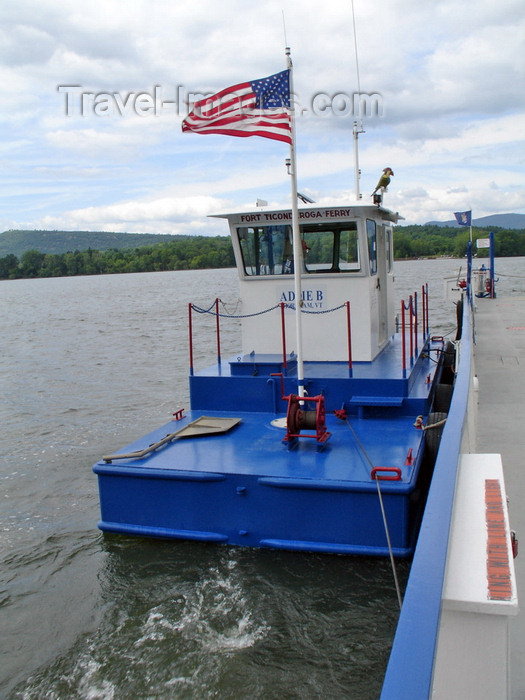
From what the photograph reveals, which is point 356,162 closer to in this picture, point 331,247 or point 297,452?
point 331,247

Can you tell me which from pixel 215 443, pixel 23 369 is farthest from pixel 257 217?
pixel 23 369

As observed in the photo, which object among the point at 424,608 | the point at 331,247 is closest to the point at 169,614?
the point at 424,608

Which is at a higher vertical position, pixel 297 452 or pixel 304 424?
pixel 304 424

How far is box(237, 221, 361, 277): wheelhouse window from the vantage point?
26.2 ft

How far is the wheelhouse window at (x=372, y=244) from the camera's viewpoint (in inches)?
319

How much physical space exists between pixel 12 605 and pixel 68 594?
1.70 feet

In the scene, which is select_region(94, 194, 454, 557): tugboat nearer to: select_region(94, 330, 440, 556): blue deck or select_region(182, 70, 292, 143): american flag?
select_region(94, 330, 440, 556): blue deck

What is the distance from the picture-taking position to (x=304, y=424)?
6230 mm

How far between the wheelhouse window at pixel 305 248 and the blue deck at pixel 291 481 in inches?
65.5

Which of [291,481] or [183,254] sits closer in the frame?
[291,481]

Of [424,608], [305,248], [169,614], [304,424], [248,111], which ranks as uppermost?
[248,111]

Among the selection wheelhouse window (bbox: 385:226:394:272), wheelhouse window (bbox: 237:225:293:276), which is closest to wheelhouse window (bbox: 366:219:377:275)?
wheelhouse window (bbox: 237:225:293:276)

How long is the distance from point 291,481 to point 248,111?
3.57 meters

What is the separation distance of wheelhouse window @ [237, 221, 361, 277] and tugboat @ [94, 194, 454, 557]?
0.02 meters
